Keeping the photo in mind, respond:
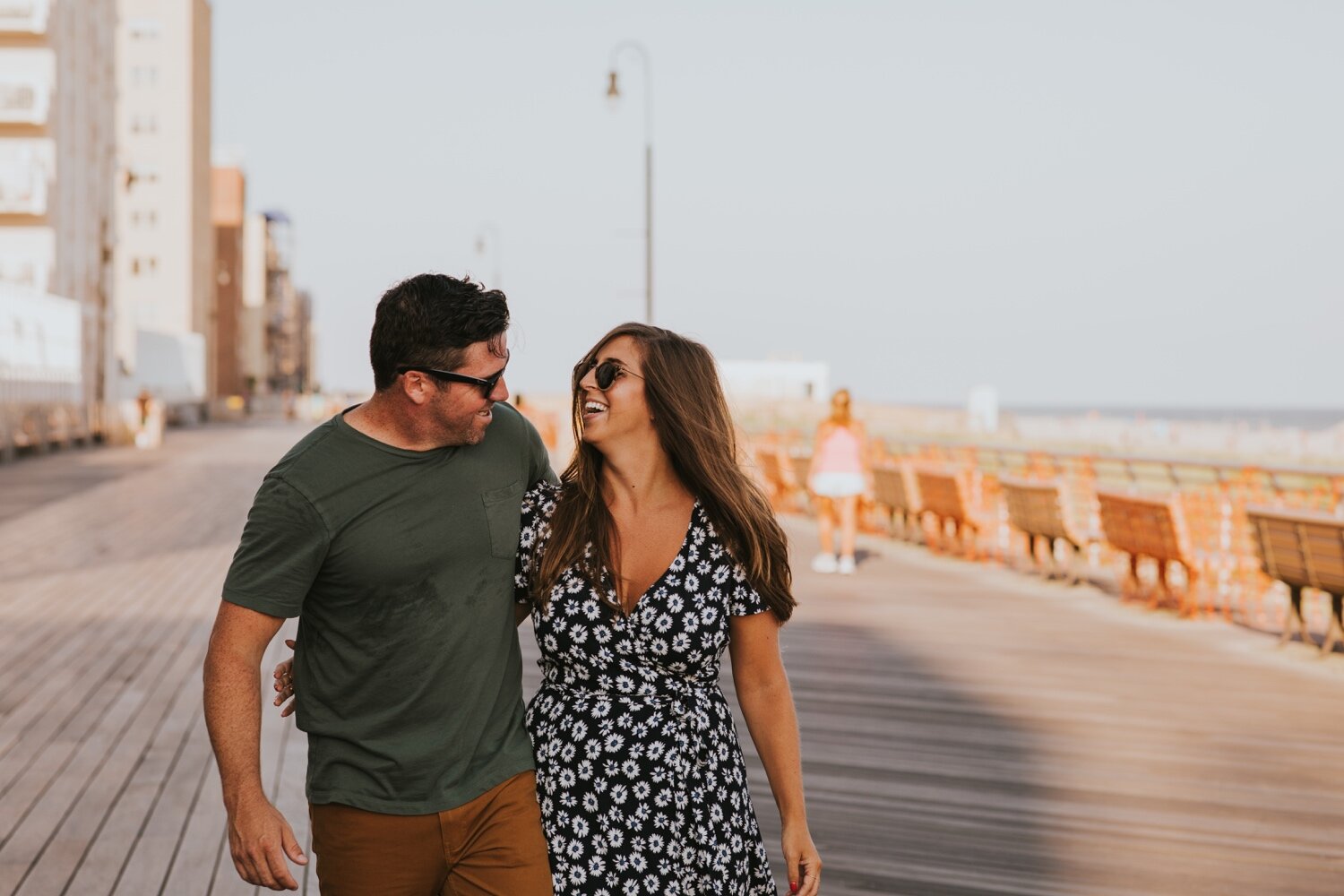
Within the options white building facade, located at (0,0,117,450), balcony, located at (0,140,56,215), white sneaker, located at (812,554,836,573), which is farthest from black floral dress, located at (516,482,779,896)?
balcony, located at (0,140,56,215)

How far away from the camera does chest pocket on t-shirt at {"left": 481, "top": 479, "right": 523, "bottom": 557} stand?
2.64 metres

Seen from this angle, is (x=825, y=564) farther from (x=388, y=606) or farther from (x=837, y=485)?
(x=388, y=606)

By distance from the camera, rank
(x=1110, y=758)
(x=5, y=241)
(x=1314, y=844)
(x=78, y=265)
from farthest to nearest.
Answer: (x=78, y=265)
(x=5, y=241)
(x=1110, y=758)
(x=1314, y=844)

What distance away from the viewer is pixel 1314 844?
17.3ft

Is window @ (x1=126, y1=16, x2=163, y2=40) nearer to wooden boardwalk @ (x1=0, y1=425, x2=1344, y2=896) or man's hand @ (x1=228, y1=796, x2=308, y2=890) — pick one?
wooden boardwalk @ (x1=0, y1=425, x2=1344, y2=896)

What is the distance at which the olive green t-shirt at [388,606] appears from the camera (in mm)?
2463

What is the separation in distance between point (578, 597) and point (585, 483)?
231 millimetres

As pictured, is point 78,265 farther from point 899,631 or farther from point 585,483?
point 585,483

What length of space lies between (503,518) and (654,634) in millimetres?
357

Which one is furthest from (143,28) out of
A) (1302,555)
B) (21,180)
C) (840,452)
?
(1302,555)

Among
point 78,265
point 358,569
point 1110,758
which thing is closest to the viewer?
point 358,569

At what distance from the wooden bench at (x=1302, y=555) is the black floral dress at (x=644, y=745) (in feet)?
23.7

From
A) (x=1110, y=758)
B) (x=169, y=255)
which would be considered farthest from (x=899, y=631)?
(x=169, y=255)

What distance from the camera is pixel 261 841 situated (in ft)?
8.07
